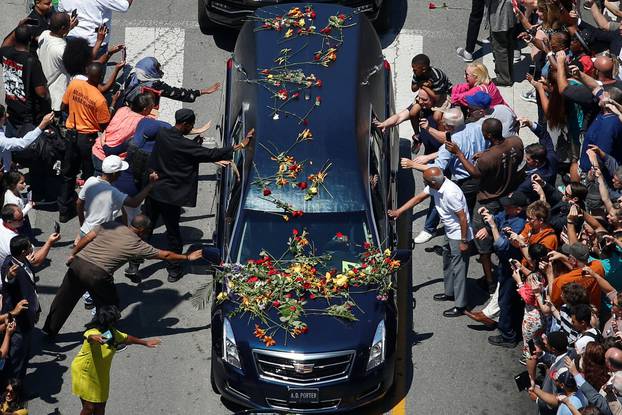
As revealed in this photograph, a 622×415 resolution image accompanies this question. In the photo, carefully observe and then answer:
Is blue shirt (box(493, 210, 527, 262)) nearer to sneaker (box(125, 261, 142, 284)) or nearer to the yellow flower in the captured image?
the yellow flower

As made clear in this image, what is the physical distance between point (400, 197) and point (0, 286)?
5453mm

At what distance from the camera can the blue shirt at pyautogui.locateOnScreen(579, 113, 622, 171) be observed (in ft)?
46.9

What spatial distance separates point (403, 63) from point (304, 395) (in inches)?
277

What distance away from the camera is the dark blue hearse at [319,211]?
1278cm

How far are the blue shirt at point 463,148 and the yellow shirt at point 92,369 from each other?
4759 millimetres

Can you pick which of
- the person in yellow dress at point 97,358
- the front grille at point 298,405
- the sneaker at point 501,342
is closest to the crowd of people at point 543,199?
the sneaker at point 501,342

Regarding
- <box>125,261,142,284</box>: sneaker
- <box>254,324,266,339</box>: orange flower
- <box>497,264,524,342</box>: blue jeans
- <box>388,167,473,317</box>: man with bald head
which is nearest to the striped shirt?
<box>388,167,473,317</box>: man with bald head

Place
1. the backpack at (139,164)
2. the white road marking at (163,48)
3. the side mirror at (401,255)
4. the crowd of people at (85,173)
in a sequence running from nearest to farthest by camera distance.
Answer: the crowd of people at (85,173)
the side mirror at (401,255)
the backpack at (139,164)
the white road marking at (163,48)

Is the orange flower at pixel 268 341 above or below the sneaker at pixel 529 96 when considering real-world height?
below

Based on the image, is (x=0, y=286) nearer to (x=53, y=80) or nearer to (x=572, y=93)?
(x=53, y=80)

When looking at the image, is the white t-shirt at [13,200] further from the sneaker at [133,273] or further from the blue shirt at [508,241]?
the blue shirt at [508,241]

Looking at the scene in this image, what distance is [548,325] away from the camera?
1284 centimetres

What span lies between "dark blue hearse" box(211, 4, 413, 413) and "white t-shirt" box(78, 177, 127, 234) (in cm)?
124

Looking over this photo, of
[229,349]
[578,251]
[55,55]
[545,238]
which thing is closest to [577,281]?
[578,251]
